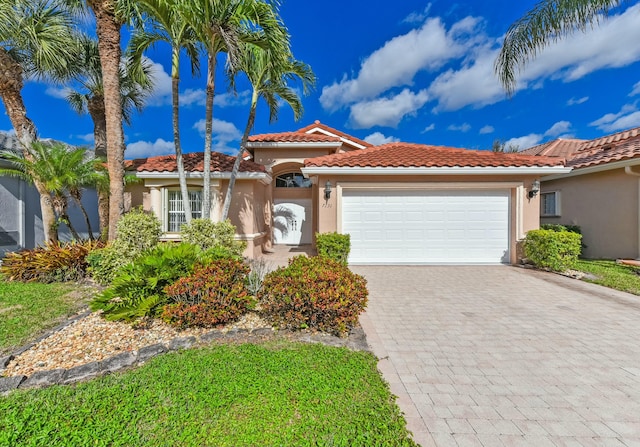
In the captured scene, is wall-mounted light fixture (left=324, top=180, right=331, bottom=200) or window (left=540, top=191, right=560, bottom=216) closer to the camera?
wall-mounted light fixture (left=324, top=180, right=331, bottom=200)

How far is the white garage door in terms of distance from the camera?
1000cm

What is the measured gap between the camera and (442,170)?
9.46m

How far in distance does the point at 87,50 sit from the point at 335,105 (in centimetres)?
2166

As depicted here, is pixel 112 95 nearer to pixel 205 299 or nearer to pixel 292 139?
pixel 292 139

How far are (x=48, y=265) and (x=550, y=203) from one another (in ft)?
65.3

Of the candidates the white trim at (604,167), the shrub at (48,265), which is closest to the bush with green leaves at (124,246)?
the shrub at (48,265)

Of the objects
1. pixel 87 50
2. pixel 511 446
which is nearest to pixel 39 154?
pixel 87 50

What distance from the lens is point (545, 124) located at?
2516 cm

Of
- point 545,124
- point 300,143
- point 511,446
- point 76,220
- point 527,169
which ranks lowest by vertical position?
point 511,446

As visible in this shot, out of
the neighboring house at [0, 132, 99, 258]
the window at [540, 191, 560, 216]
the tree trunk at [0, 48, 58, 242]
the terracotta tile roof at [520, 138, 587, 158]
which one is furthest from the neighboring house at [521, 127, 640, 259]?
the neighboring house at [0, 132, 99, 258]

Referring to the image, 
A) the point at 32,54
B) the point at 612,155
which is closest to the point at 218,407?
the point at 32,54

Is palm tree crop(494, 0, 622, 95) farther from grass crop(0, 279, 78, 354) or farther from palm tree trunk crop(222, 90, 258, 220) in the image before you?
grass crop(0, 279, 78, 354)

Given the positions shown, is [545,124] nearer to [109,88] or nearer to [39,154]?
[109,88]

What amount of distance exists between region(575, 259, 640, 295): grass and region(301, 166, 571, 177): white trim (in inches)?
136
